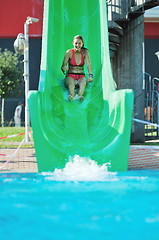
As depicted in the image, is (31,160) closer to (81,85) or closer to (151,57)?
(81,85)

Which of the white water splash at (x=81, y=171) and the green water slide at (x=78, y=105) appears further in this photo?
the green water slide at (x=78, y=105)

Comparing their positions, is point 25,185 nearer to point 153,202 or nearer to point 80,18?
point 153,202

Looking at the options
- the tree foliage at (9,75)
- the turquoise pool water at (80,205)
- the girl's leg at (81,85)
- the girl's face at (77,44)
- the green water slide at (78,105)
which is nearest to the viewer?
the turquoise pool water at (80,205)

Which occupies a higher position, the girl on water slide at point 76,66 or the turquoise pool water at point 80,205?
the girl on water slide at point 76,66

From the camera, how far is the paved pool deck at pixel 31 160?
465 centimetres

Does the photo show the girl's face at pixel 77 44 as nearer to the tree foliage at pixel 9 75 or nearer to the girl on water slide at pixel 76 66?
the girl on water slide at pixel 76 66

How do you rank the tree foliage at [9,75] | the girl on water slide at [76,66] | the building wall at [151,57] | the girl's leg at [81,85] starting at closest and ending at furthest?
the girl's leg at [81,85]
the girl on water slide at [76,66]
the tree foliage at [9,75]
the building wall at [151,57]

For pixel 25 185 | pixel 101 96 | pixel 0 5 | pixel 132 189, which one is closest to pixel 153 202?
pixel 132 189

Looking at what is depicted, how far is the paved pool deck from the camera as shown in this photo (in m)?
4.65

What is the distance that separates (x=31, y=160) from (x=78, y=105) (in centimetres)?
110

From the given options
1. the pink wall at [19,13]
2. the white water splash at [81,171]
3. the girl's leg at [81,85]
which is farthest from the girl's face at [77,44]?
the pink wall at [19,13]

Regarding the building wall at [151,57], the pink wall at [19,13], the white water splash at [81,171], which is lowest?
the white water splash at [81,171]

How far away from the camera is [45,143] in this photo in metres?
4.18

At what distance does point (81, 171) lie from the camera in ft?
13.4
